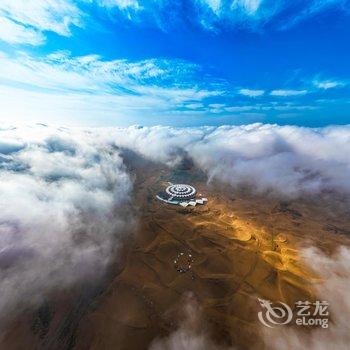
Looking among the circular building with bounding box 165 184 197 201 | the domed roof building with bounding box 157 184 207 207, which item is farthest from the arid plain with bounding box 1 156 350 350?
the circular building with bounding box 165 184 197 201

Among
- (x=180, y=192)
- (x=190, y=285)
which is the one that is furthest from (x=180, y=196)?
(x=190, y=285)

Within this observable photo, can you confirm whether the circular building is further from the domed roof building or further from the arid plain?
the arid plain

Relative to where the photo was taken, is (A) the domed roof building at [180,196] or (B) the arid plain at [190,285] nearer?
(B) the arid plain at [190,285]

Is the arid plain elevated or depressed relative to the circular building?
elevated

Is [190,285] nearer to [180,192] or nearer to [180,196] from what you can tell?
[180,196]

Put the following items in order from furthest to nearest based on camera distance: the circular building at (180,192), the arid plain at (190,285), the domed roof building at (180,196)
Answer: the circular building at (180,192), the domed roof building at (180,196), the arid plain at (190,285)

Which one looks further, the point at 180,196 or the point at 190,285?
the point at 180,196

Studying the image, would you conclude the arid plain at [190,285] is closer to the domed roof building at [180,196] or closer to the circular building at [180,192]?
the domed roof building at [180,196]

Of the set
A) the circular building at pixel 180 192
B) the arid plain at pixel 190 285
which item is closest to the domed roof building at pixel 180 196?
the circular building at pixel 180 192

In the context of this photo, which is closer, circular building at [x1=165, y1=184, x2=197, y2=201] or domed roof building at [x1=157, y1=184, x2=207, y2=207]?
domed roof building at [x1=157, y1=184, x2=207, y2=207]

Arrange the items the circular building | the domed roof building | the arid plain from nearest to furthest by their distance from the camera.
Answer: the arid plain
the domed roof building
the circular building

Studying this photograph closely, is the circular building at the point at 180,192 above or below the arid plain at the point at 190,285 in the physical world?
below
